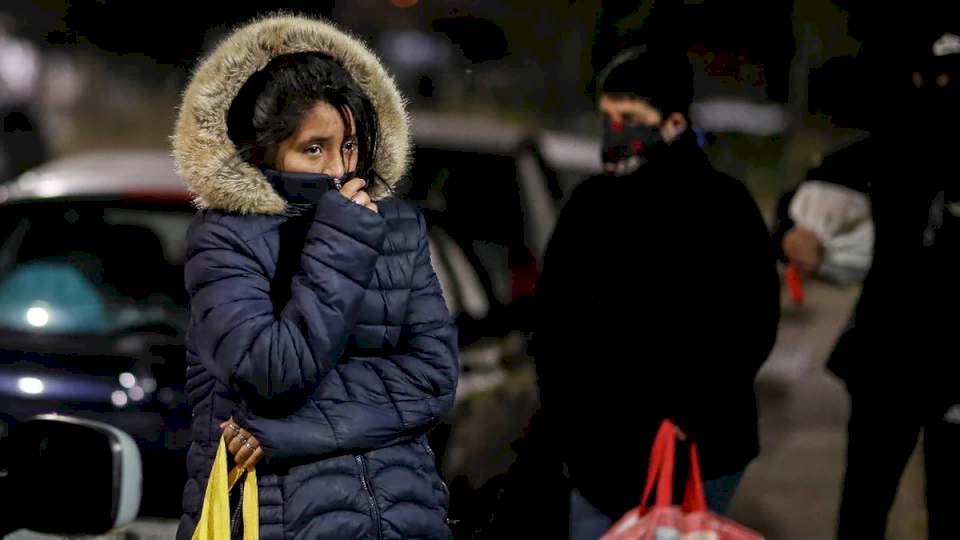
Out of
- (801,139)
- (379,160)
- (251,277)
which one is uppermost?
(379,160)

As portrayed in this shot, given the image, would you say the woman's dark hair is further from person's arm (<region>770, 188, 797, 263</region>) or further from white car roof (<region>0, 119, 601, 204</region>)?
person's arm (<region>770, 188, 797, 263</region>)

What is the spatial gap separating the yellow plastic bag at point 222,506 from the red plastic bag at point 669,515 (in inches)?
50.5

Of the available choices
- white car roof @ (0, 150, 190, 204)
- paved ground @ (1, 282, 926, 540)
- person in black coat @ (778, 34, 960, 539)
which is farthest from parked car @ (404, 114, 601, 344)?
person in black coat @ (778, 34, 960, 539)

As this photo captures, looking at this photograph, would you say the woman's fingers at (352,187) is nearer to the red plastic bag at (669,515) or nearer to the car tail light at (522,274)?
the red plastic bag at (669,515)

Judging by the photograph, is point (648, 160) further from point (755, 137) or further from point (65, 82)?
point (65, 82)

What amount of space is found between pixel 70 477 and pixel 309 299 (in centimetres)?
49

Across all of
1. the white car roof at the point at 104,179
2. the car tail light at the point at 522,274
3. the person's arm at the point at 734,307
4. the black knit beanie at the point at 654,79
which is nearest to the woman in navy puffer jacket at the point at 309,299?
the person's arm at the point at 734,307

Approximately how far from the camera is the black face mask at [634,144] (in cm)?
364

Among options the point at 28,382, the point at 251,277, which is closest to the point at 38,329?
the point at 28,382

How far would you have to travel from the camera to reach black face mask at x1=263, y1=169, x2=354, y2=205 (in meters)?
2.48

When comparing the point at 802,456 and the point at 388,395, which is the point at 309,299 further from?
the point at 802,456

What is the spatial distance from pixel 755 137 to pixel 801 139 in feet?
5.52

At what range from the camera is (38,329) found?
4746 mm

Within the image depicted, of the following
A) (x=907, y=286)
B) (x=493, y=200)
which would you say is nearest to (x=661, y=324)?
(x=907, y=286)
